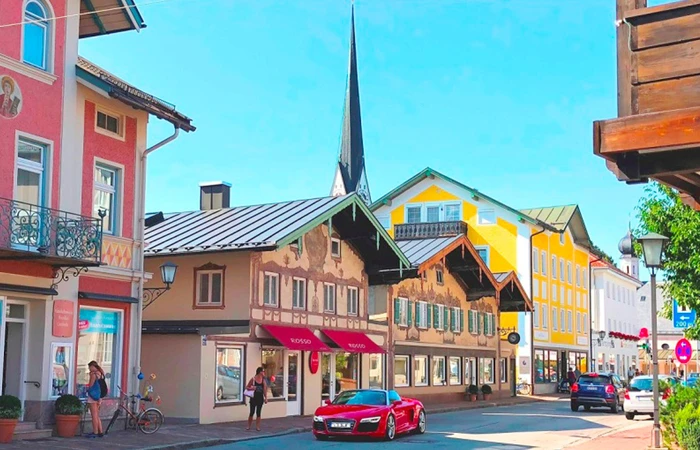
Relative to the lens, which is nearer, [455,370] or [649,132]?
[649,132]

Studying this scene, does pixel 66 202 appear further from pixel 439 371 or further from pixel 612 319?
pixel 612 319

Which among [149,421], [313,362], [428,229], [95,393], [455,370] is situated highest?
[428,229]

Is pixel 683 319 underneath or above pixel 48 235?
underneath

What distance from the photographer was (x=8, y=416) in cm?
1734

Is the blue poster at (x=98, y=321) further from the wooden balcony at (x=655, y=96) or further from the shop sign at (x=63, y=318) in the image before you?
the wooden balcony at (x=655, y=96)

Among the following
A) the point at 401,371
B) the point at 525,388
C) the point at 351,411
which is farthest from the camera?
the point at 525,388

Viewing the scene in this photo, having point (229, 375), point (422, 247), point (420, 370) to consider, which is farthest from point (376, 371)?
point (229, 375)

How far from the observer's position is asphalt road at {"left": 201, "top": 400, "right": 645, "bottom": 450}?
20.1m

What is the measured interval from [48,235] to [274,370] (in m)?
11.7

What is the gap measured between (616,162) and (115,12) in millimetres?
18843

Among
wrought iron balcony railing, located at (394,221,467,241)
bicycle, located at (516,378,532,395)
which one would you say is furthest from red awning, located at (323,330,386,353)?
bicycle, located at (516,378,532,395)

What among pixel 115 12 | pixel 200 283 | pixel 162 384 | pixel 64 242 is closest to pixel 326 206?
pixel 200 283

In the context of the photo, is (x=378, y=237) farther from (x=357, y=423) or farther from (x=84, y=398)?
(x=84, y=398)

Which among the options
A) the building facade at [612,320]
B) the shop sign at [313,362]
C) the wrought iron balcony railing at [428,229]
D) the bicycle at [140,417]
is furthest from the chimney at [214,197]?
the building facade at [612,320]
